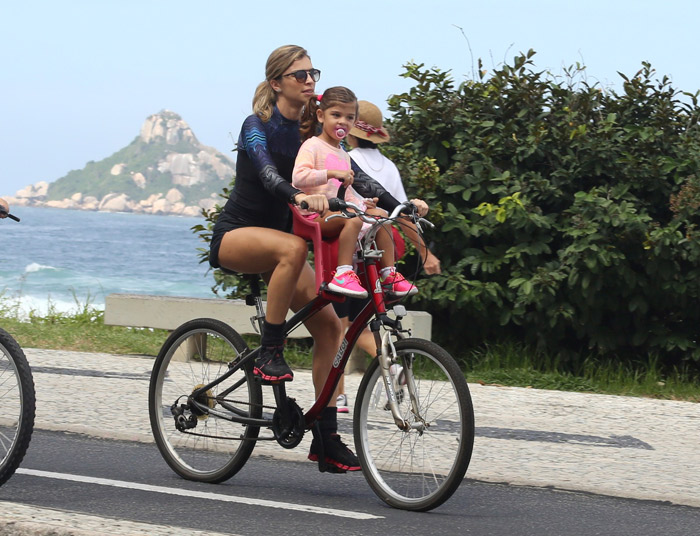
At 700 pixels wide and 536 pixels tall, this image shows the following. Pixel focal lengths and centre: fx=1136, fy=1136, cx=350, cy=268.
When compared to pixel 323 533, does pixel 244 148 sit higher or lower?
higher

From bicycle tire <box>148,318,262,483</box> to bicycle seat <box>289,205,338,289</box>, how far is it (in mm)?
614

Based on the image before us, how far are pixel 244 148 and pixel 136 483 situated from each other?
1702 mm

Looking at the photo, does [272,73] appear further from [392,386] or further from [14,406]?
[14,406]

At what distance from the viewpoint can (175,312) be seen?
10242 mm

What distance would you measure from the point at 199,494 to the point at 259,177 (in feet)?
4.95

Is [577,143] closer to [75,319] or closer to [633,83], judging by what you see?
[633,83]

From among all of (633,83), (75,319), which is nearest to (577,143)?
(633,83)

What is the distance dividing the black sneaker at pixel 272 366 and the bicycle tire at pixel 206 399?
181mm

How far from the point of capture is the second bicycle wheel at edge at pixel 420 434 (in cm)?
464

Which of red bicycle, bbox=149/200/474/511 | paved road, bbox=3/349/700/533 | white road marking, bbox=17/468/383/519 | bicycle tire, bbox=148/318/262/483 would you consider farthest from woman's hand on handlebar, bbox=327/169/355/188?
paved road, bbox=3/349/700/533

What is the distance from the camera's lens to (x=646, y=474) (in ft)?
19.5

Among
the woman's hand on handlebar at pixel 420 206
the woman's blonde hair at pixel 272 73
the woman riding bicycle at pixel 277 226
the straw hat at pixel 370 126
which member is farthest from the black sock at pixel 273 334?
the straw hat at pixel 370 126

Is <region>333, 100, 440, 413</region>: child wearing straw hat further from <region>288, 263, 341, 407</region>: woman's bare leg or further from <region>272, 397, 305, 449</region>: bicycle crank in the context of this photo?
<region>272, 397, 305, 449</region>: bicycle crank

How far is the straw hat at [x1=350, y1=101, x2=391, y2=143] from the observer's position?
24.3 ft
